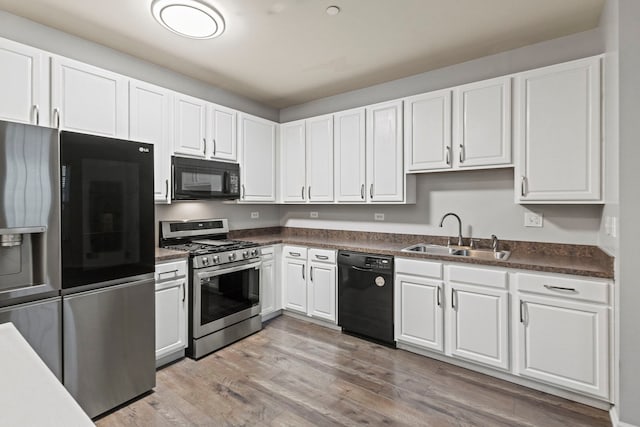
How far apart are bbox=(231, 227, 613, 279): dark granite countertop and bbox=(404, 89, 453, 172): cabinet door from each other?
78cm

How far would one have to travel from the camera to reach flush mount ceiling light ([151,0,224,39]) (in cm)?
212

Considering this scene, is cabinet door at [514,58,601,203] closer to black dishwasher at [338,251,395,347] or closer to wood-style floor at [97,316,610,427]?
black dishwasher at [338,251,395,347]

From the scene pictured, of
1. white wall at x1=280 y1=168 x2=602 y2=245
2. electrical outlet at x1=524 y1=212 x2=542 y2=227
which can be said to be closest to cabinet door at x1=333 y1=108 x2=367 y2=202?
white wall at x1=280 y1=168 x2=602 y2=245

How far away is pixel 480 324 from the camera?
2498 mm

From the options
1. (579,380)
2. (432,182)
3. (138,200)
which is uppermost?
(432,182)

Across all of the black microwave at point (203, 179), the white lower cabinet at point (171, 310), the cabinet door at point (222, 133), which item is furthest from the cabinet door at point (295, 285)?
the cabinet door at point (222, 133)

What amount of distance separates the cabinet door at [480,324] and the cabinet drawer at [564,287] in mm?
167

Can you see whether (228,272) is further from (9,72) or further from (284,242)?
(9,72)

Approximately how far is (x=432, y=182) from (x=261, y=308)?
7.15ft

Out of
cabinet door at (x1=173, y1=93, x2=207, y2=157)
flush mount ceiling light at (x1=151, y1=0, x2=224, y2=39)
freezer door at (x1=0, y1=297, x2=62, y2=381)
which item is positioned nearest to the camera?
freezer door at (x1=0, y1=297, x2=62, y2=381)

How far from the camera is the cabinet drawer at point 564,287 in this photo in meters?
2.05

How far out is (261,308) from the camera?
3.47 meters

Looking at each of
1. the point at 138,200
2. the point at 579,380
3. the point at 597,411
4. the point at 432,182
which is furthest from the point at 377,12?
the point at 597,411

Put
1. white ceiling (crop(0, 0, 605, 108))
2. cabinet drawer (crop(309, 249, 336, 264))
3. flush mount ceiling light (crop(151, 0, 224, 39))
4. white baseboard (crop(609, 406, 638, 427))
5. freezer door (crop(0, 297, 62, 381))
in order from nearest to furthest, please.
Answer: freezer door (crop(0, 297, 62, 381))
white baseboard (crop(609, 406, 638, 427))
flush mount ceiling light (crop(151, 0, 224, 39))
white ceiling (crop(0, 0, 605, 108))
cabinet drawer (crop(309, 249, 336, 264))
